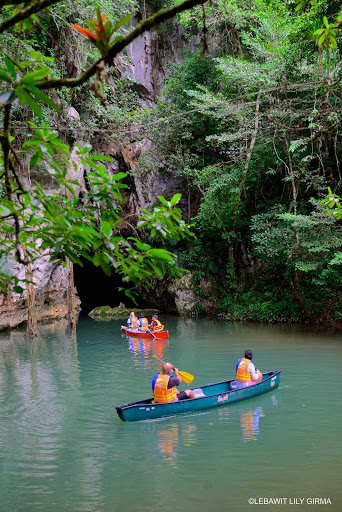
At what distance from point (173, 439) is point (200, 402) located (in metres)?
1.26

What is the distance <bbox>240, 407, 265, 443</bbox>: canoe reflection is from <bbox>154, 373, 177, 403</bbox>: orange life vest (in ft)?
4.13

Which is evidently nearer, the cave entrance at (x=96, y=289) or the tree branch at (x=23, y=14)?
the tree branch at (x=23, y=14)

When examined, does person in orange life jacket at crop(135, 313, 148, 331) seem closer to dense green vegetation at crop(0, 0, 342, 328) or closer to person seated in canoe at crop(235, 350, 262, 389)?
dense green vegetation at crop(0, 0, 342, 328)

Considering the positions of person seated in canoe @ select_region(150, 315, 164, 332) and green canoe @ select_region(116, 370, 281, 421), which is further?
person seated in canoe @ select_region(150, 315, 164, 332)

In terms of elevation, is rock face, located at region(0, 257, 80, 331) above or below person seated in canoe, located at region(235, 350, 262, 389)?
above

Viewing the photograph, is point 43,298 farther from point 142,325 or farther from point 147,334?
point 147,334

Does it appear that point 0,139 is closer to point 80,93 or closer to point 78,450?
point 78,450

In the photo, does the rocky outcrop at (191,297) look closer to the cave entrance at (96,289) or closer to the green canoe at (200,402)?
the cave entrance at (96,289)

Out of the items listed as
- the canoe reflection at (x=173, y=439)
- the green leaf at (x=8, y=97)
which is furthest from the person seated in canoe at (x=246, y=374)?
the green leaf at (x=8, y=97)

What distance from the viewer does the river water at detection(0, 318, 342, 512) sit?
5.13 meters

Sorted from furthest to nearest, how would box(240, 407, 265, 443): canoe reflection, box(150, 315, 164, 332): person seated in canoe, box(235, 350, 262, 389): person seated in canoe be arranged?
box(150, 315, 164, 332): person seated in canoe, box(235, 350, 262, 389): person seated in canoe, box(240, 407, 265, 443): canoe reflection

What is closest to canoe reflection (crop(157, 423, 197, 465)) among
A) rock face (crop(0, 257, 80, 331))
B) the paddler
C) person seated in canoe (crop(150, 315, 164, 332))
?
person seated in canoe (crop(150, 315, 164, 332))

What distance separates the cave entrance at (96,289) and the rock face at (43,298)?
162 inches

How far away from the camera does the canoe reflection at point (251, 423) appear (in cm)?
703
